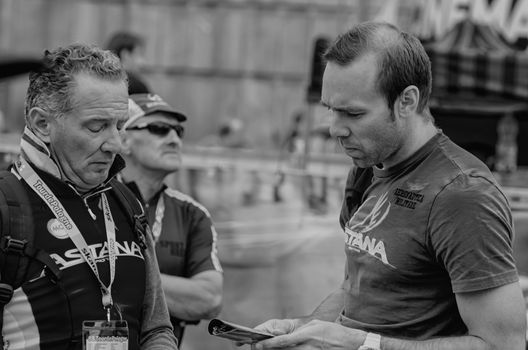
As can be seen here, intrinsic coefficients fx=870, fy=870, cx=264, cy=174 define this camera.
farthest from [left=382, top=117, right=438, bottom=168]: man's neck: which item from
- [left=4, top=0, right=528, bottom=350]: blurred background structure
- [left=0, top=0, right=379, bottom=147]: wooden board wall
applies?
[left=0, top=0, right=379, bottom=147]: wooden board wall

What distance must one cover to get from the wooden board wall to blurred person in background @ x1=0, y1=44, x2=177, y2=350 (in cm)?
1504

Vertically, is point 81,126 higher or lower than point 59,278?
higher

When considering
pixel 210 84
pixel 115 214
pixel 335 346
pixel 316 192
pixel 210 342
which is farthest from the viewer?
pixel 210 84

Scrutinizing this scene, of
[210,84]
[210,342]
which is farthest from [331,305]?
[210,84]

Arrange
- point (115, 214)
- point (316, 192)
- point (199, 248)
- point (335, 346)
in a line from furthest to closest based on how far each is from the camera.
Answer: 1. point (316, 192)
2. point (199, 248)
3. point (115, 214)
4. point (335, 346)

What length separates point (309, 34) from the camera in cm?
1798

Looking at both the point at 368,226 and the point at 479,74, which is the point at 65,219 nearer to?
the point at 368,226

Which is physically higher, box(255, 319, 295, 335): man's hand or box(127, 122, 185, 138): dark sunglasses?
box(127, 122, 185, 138): dark sunglasses

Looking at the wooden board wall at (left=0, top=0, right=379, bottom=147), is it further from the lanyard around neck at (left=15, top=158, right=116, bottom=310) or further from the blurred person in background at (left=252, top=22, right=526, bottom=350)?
the lanyard around neck at (left=15, top=158, right=116, bottom=310)

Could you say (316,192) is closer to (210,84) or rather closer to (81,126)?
(81,126)

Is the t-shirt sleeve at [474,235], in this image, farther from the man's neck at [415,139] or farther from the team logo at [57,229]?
the team logo at [57,229]

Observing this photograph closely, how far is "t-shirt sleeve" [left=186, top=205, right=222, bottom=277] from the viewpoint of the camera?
4.13 m

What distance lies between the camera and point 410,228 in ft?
8.45

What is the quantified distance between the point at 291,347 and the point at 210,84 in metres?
15.5
